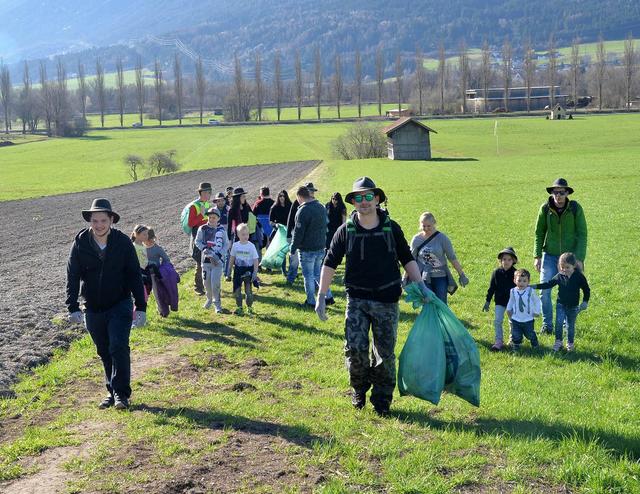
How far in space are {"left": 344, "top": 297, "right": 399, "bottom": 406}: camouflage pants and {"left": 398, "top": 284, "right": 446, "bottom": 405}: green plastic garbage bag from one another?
0.45 ft

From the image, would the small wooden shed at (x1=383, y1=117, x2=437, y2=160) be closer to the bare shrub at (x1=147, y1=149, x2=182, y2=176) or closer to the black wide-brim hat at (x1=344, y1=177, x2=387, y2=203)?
the bare shrub at (x1=147, y1=149, x2=182, y2=176)

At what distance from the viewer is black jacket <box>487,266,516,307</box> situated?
31.3 ft

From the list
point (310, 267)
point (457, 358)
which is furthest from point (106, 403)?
point (310, 267)

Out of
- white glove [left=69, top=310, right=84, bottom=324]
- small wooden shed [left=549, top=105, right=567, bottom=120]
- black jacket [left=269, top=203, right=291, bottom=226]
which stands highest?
small wooden shed [left=549, top=105, right=567, bottom=120]

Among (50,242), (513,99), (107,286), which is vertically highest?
(513,99)

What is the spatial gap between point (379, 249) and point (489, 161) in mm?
55119

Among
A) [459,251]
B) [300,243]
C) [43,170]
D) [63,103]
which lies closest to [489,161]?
[43,170]

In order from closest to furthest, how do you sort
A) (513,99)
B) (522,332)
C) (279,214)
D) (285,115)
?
(522,332) < (279,214) < (513,99) < (285,115)

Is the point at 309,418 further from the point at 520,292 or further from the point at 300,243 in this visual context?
the point at 300,243

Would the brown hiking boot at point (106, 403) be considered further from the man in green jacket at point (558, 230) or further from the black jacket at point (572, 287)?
the man in green jacket at point (558, 230)

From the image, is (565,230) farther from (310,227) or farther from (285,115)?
(285,115)

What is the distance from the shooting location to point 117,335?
7176 mm

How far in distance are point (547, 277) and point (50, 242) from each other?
16253mm

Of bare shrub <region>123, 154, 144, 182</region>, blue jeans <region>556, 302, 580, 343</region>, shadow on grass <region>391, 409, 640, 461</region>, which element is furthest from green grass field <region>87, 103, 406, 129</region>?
shadow on grass <region>391, 409, 640, 461</region>
